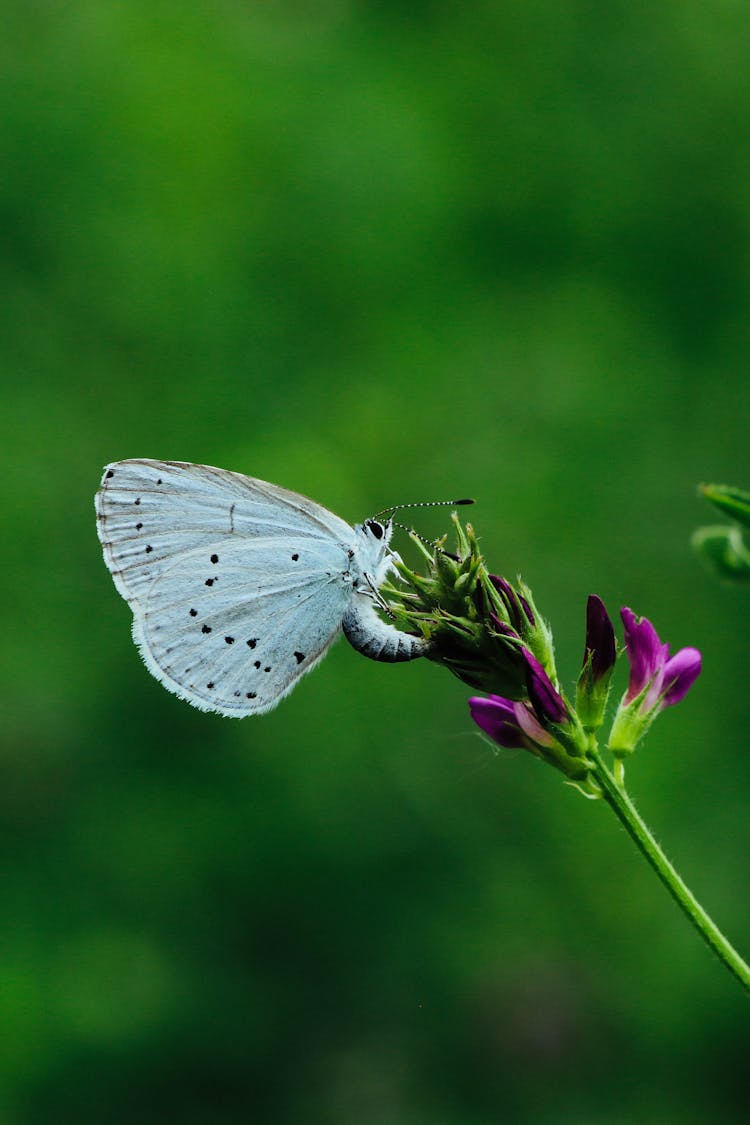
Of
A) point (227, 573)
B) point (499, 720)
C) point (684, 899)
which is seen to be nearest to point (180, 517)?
point (227, 573)

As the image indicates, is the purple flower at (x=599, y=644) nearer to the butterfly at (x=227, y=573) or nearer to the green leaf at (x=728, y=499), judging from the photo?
the green leaf at (x=728, y=499)

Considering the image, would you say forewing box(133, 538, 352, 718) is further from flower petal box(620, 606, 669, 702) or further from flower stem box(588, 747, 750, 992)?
flower stem box(588, 747, 750, 992)

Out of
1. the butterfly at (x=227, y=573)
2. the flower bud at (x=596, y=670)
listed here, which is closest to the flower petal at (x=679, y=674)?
the flower bud at (x=596, y=670)

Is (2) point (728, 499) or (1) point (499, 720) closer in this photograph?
(2) point (728, 499)

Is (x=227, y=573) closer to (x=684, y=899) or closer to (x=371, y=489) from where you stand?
(x=684, y=899)

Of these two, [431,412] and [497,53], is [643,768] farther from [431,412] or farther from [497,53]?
[497,53]

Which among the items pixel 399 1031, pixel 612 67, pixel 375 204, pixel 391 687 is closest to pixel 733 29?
pixel 612 67

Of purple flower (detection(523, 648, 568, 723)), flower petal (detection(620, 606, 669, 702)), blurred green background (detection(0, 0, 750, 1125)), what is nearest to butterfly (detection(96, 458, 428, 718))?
flower petal (detection(620, 606, 669, 702))
